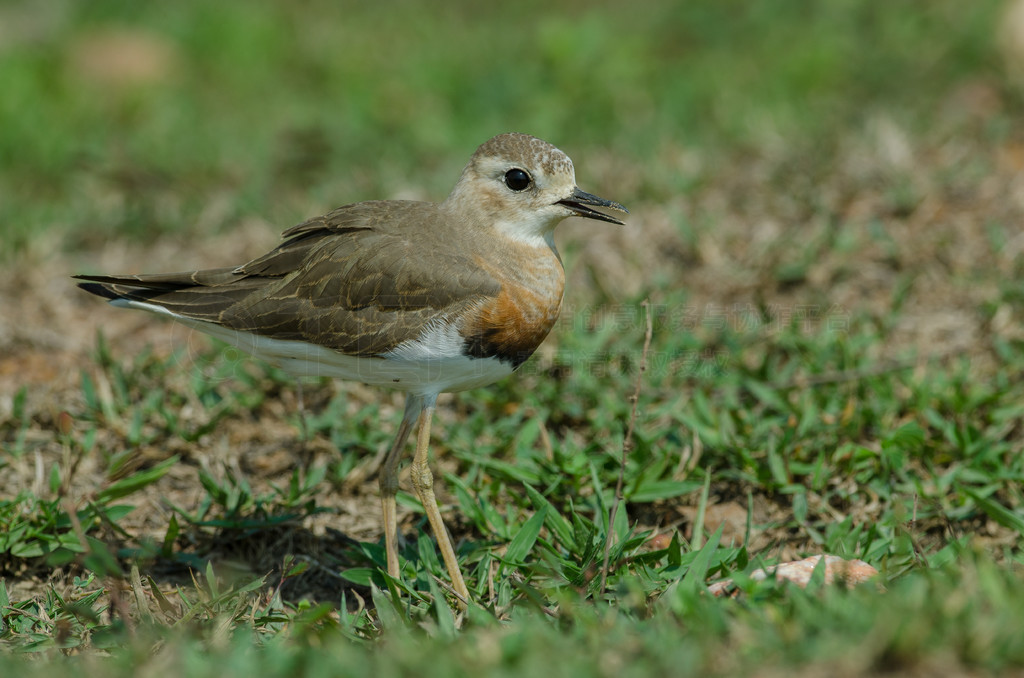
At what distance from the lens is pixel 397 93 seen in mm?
8516

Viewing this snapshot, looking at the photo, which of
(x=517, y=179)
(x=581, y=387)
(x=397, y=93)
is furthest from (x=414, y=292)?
(x=397, y=93)

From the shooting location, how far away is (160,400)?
197 inches

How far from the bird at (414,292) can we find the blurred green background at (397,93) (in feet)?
8.56

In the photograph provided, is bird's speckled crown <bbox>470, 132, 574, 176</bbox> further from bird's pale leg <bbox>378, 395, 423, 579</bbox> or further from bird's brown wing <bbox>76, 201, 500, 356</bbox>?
bird's pale leg <bbox>378, 395, 423, 579</bbox>

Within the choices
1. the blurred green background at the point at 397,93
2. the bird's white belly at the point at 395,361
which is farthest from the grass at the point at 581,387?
the bird's white belly at the point at 395,361

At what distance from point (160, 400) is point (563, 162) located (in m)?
2.40

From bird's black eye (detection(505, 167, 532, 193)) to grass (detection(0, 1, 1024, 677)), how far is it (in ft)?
3.12

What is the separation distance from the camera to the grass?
3.15 metres

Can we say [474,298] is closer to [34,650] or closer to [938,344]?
[34,650]

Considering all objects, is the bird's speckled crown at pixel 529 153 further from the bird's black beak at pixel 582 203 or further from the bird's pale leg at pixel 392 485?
the bird's pale leg at pixel 392 485

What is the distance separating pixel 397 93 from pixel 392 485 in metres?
Answer: 5.09

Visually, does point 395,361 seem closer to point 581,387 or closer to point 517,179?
point 517,179

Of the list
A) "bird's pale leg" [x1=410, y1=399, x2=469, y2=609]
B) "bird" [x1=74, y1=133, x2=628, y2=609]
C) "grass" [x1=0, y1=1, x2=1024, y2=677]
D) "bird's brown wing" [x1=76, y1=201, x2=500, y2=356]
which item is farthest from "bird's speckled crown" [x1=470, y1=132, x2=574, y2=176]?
"bird's pale leg" [x1=410, y1=399, x2=469, y2=609]

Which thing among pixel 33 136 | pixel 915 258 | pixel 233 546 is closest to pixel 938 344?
pixel 915 258
